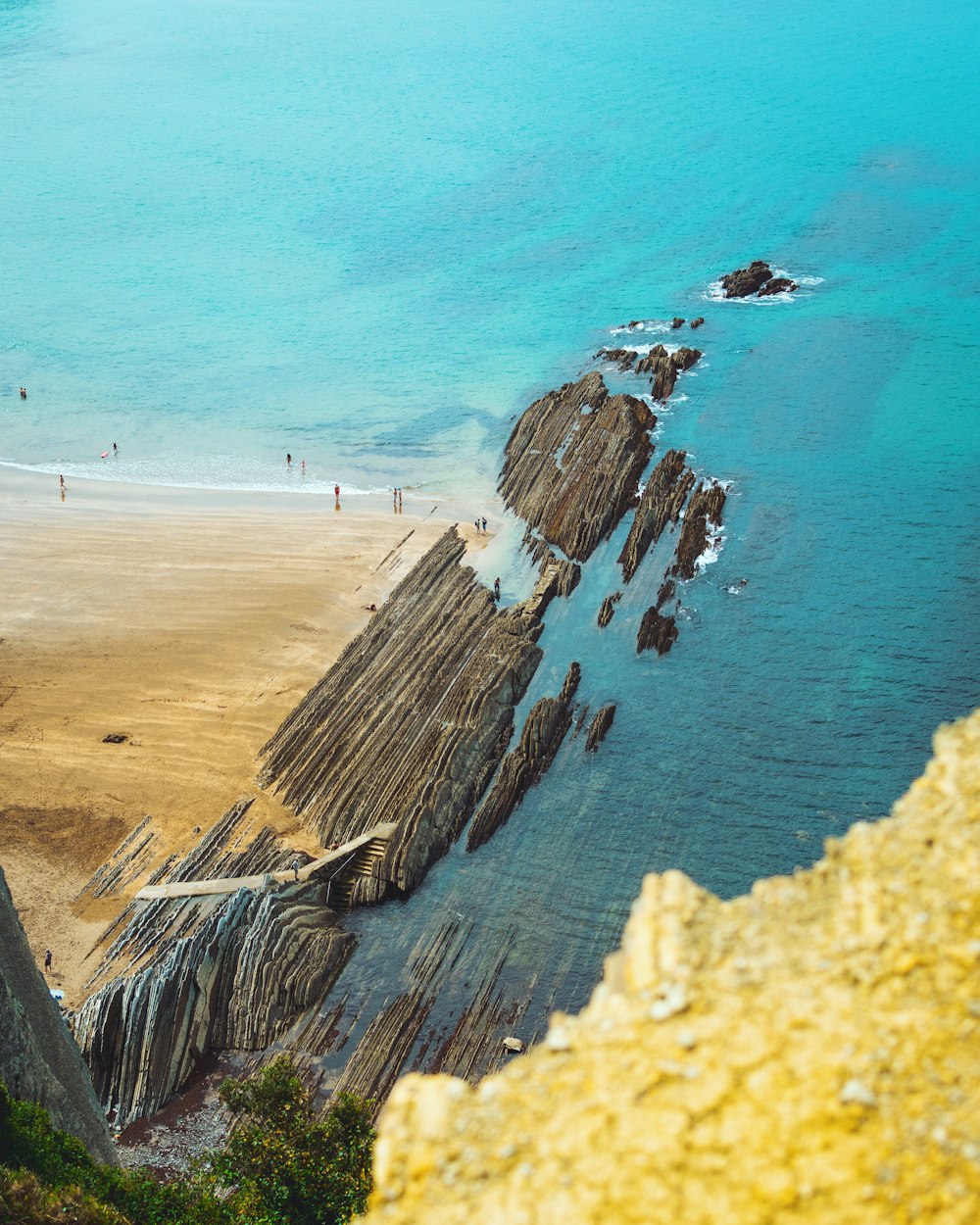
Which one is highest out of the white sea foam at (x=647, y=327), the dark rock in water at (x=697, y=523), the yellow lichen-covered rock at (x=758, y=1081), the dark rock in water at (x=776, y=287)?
the yellow lichen-covered rock at (x=758, y=1081)

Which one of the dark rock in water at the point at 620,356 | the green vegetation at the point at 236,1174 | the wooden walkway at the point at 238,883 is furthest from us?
the dark rock in water at the point at 620,356

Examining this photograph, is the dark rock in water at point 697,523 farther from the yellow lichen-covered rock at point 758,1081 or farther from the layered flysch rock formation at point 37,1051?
the yellow lichen-covered rock at point 758,1081

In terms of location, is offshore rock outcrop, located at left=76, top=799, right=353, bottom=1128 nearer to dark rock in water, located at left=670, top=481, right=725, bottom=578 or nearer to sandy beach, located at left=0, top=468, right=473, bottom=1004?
sandy beach, located at left=0, top=468, right=473, bottom=1004

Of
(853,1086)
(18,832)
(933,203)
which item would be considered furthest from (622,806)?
(933,203)

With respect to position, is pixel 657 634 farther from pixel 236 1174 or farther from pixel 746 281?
pixel 746 281

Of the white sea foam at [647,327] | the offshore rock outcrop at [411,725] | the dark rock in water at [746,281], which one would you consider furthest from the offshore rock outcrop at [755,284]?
the offshore rock outcrop at [411,725]

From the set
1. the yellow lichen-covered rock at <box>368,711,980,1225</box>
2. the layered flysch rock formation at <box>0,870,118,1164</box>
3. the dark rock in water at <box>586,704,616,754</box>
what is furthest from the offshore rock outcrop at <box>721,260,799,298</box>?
the yellow lichen-covered rock at <box>368,711,980,1225</box>

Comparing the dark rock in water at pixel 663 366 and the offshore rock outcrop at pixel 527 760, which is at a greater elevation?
the dark rock in water at pixel 663 366
